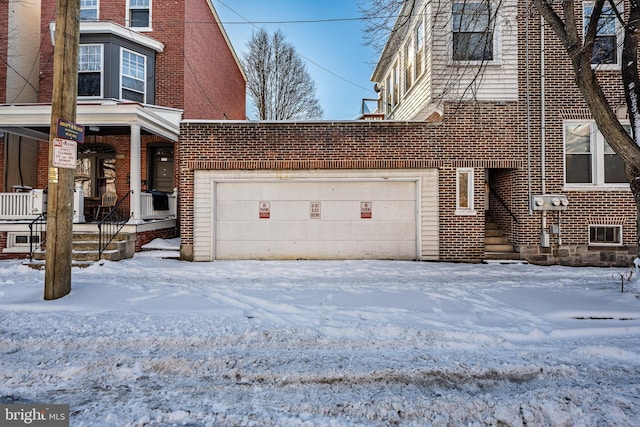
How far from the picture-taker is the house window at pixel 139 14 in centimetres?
1325

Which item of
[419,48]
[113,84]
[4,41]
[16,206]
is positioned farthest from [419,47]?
[4,41]

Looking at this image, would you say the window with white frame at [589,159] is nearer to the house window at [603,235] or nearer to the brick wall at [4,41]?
the house window at [603,235]

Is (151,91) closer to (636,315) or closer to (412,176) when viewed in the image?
(412,176)

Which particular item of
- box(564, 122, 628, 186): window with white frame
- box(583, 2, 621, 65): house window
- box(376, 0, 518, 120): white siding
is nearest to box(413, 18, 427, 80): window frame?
box(376, 0, 518, 120): white siding

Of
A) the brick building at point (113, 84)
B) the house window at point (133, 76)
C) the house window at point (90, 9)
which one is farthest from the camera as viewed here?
the house window at point (90, 9)

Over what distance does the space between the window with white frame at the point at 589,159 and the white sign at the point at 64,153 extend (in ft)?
36.8

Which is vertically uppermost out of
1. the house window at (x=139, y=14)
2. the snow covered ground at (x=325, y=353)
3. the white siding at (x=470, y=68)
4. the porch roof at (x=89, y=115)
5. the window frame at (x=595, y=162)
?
the house window at (x=139, y=14)

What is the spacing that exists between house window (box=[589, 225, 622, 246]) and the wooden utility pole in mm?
11810

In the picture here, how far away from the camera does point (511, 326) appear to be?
4.47 m

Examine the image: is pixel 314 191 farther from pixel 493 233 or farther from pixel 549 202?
pixel 549 202

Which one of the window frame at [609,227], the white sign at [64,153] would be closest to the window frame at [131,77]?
the white sign at [64,153]

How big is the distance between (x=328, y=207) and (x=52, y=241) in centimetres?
604

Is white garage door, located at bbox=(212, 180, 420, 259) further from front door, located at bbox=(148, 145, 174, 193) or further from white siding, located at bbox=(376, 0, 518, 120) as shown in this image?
front door, located at bbox=(148, 145, 174, 193)

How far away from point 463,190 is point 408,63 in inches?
222
